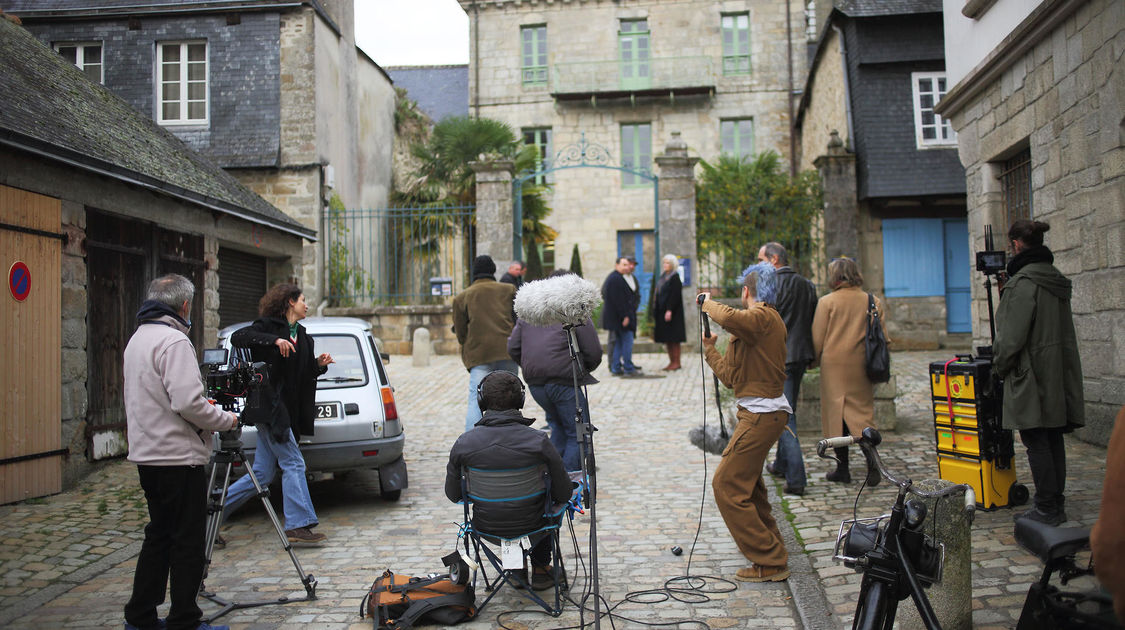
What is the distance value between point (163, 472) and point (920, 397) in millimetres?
9029

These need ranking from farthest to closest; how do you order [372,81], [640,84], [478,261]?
[640,84], [372,81], [478,261]

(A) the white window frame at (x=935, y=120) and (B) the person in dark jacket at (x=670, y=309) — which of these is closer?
(B) the person in dark jacket at (x=670, y=309)

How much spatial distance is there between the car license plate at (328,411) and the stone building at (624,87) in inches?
759

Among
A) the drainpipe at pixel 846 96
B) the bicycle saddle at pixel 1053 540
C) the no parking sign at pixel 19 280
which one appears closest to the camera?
the bicycle saddle at pixel 1053 540

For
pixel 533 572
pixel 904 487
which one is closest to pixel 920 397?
pixel 533 572

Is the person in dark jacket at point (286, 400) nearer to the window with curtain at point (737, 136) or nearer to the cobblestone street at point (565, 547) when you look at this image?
the cobblestone street at point (565, 547)

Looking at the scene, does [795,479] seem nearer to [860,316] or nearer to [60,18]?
[860,316]

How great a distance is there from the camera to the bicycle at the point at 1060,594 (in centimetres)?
229

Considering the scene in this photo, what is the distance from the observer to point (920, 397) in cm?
1052

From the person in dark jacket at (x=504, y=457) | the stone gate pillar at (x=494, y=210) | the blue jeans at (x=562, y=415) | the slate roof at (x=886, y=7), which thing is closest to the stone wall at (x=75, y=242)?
the blue jeans at (x=562, y=415)

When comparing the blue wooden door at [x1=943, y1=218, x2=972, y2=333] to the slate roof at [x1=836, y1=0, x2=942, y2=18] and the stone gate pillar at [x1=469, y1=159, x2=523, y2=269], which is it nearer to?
the slate roof at [x1=836, y1=0, x2=942, y2=18]

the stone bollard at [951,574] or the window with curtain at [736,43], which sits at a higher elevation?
the window with curtain at [736,43]

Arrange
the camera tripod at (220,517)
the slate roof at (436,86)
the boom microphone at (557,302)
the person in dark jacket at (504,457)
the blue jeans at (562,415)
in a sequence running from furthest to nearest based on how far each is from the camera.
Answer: the slate roof at (436,86) < the blue jeans at (562,415) < the boom microphone at (557,302) < the camera tripod at (220,517) < the person in dark jacket at (504,457)

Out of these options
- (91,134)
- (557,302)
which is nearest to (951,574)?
(557,302)
